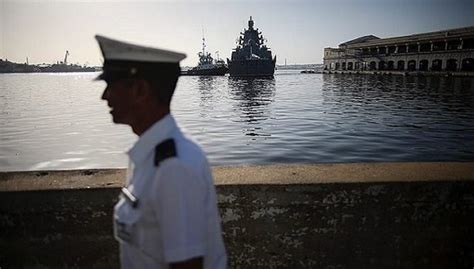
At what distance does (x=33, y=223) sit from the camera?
2500mm

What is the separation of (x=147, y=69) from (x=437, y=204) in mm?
2355

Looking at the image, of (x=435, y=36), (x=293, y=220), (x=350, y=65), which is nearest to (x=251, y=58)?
(x=350, y=65)

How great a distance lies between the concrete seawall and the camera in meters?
2.48

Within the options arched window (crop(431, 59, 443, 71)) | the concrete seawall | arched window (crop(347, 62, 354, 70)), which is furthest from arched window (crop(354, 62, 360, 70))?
the concrete seawall

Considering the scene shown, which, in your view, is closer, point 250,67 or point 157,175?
point 157,175

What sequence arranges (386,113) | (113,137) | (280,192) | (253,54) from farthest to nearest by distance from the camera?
1. (253,54)
2. (386,113)
3. (113,137)
4. (280,192)

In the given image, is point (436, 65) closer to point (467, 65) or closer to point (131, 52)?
point (467, 65)

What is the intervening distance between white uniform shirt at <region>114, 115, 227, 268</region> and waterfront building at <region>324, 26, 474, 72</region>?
211 ft

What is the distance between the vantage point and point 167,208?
1.22 m

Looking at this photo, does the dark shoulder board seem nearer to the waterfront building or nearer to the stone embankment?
the stone embankment

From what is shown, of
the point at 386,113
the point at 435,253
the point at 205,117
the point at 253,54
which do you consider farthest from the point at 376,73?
the point at 435,253

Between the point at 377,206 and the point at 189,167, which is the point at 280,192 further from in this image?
the point at 189,167

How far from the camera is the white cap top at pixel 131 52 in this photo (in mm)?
1351

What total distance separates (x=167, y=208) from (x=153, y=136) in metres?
0.30
